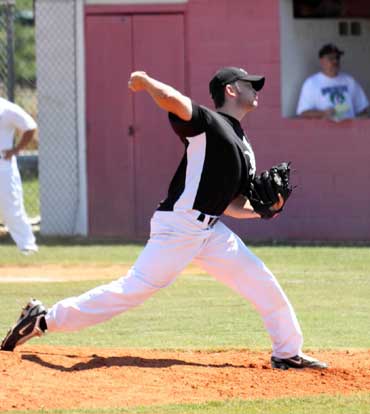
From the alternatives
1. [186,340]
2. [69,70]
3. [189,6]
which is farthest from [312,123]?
[186,340]

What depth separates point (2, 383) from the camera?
716 centimetres

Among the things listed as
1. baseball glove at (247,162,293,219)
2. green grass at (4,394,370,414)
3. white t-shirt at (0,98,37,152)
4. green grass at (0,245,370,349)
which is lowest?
green grass at (0,245,370,349)

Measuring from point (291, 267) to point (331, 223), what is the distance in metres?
2.49

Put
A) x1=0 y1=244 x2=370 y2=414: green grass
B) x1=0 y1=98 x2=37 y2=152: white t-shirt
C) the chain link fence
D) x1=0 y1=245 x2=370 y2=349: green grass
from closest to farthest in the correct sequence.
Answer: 1. x1=0 y1=244 x2=370 y2=414: green grass
2. x1=0 y1=245 x2=370 y2=349: green grass
3. x1=0 y1=98 x2=37 y2=152: white t-shirt
4. the chain link fence

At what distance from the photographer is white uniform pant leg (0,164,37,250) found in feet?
48.4

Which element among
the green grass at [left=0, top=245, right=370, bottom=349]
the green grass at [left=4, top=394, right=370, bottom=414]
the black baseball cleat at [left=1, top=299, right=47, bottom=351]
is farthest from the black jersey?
the green grass at [left=0, top=245, right=370, bottom=349]

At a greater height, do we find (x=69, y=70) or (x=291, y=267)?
(x=69, y=70)

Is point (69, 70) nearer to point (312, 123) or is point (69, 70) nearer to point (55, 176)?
point (55, 176)

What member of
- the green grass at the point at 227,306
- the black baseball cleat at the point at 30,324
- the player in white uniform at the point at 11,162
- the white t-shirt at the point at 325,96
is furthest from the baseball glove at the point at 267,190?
the white t-shirt at the point at 325,96

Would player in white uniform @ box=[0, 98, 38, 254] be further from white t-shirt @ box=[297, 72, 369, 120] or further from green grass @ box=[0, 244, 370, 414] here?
white t-shirt @ box=[297, 72, 369, 120]

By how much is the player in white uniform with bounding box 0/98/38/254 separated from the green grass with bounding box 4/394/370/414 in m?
8.32

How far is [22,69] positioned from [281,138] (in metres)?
17.0

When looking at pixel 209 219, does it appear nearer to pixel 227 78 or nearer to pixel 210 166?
pixel 210 166

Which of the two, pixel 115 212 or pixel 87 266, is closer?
pixel 87 266
